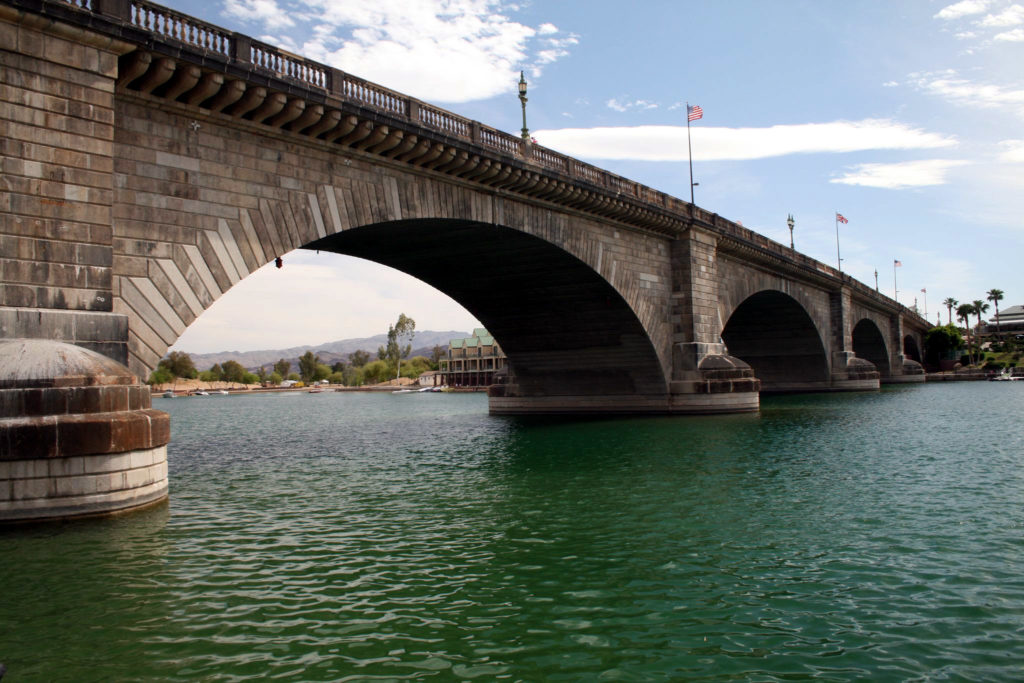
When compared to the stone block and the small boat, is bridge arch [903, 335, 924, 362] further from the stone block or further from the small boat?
the stone block

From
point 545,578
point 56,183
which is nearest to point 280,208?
point 56,183

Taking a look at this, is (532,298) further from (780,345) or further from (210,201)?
(780,345)

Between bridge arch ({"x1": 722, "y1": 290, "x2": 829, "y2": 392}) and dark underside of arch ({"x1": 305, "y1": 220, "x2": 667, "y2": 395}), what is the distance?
22.6 metres

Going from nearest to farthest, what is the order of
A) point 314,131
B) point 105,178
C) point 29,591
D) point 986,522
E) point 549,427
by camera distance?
1. point 29,591
2. point 986,522
3. point 105,178
4. point 314,131
5. point 549,427

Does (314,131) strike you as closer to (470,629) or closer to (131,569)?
(131,569)

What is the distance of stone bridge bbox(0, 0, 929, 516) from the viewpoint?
13406mm

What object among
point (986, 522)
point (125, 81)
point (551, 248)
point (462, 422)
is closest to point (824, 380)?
point (462, 422)

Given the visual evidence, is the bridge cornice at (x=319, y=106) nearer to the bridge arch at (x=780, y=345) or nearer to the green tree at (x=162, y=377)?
the bridge arch at (x=780, y=345)

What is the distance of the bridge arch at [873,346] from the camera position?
86312mm

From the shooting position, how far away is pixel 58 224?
13422 millimetres

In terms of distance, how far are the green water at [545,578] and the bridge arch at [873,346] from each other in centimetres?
7116

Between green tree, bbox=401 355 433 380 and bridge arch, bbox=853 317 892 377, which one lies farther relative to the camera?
green tree, bbox=401 355 433 380

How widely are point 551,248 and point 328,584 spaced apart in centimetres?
2216

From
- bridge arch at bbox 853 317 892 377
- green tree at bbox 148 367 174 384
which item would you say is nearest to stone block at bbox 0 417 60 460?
bridge arch at bbox 853 317 892 377
